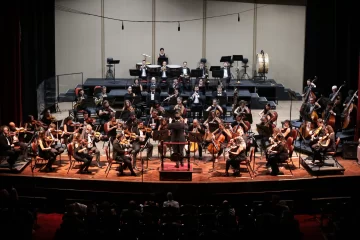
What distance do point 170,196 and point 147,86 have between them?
25.3ft

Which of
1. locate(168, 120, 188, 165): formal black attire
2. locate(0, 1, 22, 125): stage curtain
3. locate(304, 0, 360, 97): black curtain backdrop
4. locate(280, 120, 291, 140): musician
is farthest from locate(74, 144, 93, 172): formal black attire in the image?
locate(304, 0, 360, 97): black curtain backdrop

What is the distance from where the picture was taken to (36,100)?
1870cm

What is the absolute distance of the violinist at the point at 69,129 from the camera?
49.6ft

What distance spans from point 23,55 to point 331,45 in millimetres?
8350

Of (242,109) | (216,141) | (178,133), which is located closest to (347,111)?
(242,109)

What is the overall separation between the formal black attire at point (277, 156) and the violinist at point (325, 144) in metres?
0.67

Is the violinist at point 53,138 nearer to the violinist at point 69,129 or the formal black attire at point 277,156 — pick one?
the violinist at point 69,129

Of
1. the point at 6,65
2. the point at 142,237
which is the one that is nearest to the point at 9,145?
the point at 6,65

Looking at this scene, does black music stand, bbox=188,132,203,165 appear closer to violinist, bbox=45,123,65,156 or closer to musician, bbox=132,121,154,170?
musician, bbox=132,121,154,170

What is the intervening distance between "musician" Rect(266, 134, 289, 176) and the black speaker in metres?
1.94

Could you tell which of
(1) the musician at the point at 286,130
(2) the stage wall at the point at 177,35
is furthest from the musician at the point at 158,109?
(2) the stage wall at the point at 177,35

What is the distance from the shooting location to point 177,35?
78.0 feet

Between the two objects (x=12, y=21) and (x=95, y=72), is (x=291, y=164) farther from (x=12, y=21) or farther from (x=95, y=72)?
(x=95, y=72)

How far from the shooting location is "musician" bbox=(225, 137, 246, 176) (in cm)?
1450
